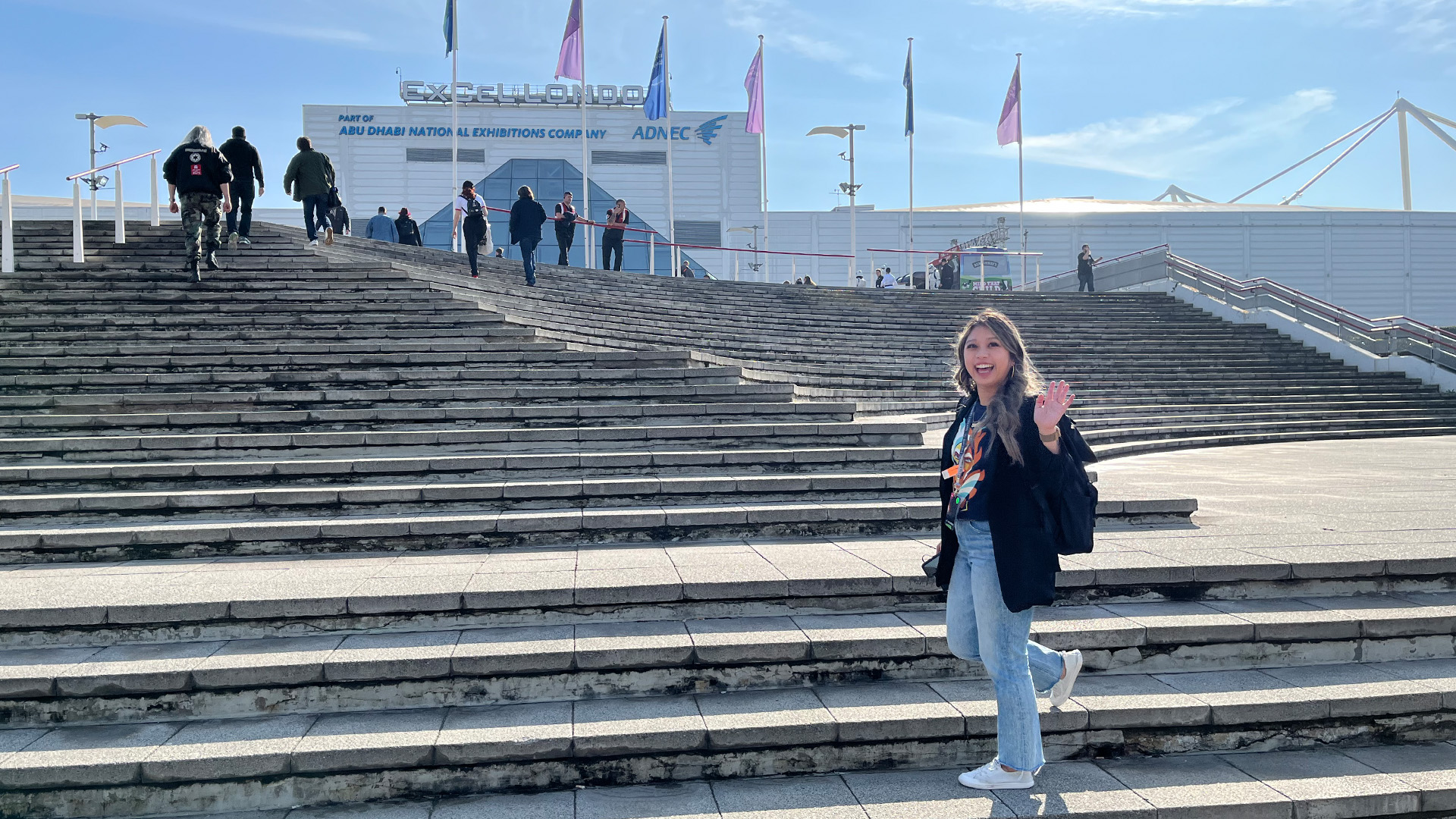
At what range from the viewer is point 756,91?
27.1 meters

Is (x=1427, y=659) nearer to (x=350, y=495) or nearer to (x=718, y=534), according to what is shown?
(x=718, y=534)

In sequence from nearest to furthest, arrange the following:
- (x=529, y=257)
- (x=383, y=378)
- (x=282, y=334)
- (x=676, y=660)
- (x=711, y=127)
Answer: (x=676, y=660) < (x=383, y=378) < (x=282, y=334) < (x=529, y=257) < (x=711, y=127)

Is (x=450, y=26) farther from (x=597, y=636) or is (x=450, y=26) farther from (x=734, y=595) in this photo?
(x=597, y=636)

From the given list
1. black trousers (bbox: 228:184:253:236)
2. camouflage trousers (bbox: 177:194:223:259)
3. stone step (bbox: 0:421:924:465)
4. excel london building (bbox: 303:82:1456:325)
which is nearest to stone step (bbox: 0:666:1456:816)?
stone step (bbox: 0:421:924:465)

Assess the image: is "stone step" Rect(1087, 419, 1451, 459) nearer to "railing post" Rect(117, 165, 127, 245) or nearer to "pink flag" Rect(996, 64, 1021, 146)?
"railing post" Rect(117, 165, 127, 245)

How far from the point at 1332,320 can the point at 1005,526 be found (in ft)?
62.2

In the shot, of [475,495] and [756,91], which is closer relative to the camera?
[475,495]

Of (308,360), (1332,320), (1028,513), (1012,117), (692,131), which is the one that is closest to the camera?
(1028,513)

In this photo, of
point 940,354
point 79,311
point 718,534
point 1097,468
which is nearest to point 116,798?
point 718,534

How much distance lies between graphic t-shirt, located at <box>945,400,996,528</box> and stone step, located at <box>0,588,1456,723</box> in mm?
1233

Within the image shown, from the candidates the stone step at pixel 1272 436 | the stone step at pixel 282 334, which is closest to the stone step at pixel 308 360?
the stone step at pixel 282 334

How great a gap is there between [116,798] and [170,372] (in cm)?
607

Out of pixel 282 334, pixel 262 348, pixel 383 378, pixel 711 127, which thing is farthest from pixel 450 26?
pixel 711 127

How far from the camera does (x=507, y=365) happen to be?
8.88m
